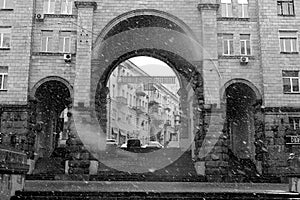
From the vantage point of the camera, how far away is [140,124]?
186 feet

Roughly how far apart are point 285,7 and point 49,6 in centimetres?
1270

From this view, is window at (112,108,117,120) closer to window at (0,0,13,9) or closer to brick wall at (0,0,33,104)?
brick wall at (0,0,33,104)

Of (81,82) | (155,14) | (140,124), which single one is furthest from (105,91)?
(140,124)

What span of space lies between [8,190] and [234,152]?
17.7 m

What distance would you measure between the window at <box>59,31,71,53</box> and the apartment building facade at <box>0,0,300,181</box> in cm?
5

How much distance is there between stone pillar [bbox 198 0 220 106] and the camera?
20.6 metres

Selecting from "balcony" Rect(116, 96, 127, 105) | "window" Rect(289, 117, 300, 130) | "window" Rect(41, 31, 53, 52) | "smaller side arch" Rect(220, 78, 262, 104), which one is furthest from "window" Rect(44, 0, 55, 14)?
"balcony" Rect(116, 96, 127, 105)

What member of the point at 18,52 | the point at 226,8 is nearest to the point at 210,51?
the point at 226,8

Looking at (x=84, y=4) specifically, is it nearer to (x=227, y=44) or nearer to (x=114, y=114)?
(x=227, y=44)

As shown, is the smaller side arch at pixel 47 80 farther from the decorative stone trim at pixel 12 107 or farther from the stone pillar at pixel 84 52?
the decorative stone trim at pixel 12 107

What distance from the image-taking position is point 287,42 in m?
21.4

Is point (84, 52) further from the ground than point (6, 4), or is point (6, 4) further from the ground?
point (6, 4)

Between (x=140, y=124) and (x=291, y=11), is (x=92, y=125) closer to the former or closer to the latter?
(x=291, y=11)

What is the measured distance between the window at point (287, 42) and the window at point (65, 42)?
11.2m
